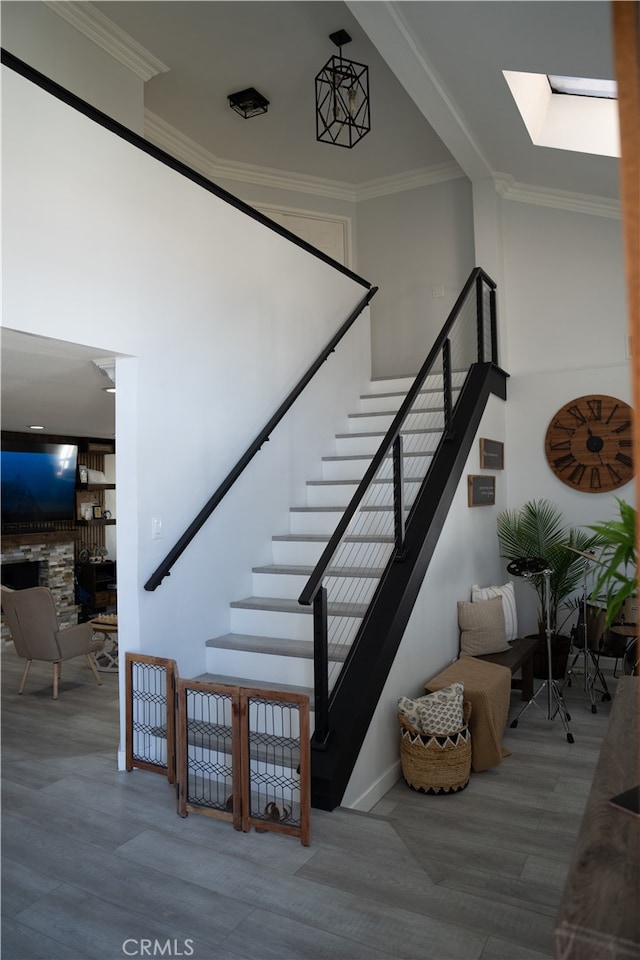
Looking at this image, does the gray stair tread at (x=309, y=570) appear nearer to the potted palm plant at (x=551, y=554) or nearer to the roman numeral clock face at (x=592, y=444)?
the potted palm plant at (x=551, y=554)

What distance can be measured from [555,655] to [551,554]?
0.82m

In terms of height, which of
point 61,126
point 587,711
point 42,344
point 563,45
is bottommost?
point 587,711

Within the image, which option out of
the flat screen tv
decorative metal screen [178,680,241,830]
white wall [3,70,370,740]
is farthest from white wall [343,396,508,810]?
the flat screen tv

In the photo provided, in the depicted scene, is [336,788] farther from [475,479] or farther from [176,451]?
[475,479]

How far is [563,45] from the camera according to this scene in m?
3.62

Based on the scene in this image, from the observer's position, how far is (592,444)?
5969mm

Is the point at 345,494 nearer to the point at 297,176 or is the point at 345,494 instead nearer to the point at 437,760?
the point at 437,760

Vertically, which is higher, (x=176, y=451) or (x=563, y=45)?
(x=563, y=45)

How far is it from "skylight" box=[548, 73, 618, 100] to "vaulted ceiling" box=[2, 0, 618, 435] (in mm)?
448

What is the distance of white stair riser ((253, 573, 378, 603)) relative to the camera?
4.09 m

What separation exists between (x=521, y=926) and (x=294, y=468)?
11.2 ft

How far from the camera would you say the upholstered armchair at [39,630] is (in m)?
5.30

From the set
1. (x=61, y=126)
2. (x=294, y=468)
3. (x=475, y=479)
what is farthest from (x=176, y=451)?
(x=475, y=479)

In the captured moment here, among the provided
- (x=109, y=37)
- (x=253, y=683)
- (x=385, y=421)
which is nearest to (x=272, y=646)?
(x=253, y=683)
